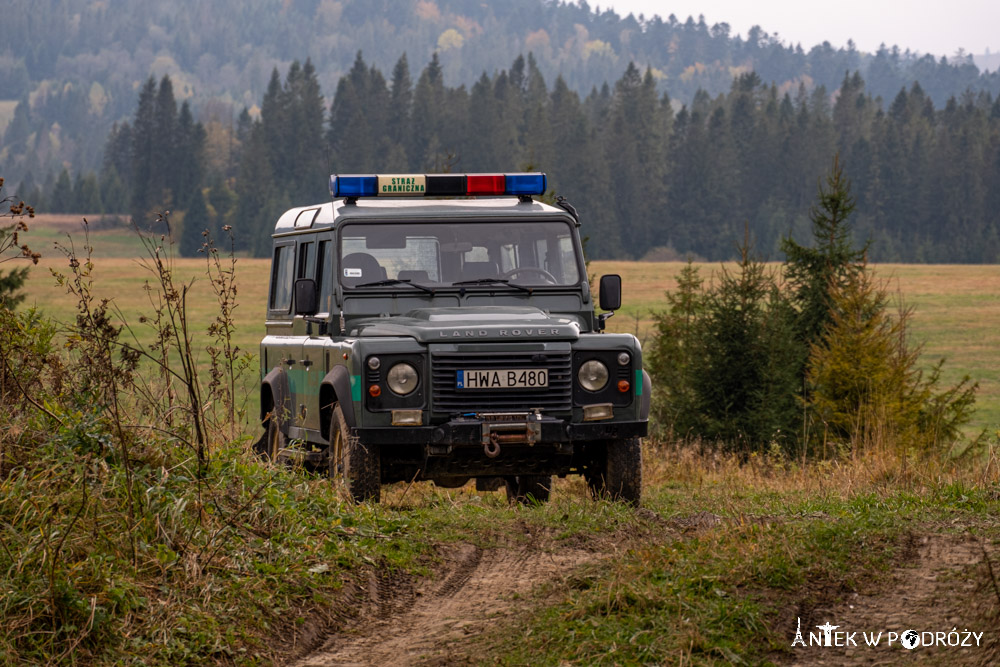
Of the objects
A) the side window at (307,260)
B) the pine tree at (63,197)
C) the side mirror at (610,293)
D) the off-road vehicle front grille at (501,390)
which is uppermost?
the pine tree at (63,197)

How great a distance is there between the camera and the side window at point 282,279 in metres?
11.8

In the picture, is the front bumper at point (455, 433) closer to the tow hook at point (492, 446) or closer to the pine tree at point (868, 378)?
the tow hook at point (492, 446)

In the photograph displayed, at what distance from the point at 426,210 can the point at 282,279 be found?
2.28 m

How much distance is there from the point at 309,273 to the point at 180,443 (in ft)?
12.0

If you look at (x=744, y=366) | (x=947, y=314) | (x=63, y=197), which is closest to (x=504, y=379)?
(x=744, y=366)

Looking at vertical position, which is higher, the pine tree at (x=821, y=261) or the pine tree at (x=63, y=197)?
the pine tree at (x=63, y=197)

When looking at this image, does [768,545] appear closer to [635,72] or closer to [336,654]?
[336,654]

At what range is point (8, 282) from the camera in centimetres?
1633

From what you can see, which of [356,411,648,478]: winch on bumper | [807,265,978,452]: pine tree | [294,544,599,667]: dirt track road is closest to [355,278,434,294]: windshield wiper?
[356,411,648,478]: winch on bumper

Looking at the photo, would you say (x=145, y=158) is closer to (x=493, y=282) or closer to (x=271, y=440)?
(x=271, y=440)

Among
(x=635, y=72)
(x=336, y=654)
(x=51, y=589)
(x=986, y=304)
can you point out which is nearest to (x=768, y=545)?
(x=336, y=654)

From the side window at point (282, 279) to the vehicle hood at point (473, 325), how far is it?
1.96 meters

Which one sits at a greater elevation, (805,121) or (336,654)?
(805,121)

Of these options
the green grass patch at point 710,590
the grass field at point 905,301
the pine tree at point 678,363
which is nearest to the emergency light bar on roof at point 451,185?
the green grass patch at point 710,590
